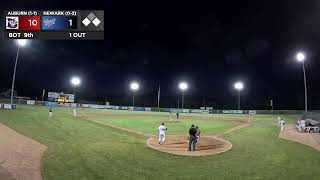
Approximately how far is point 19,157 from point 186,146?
14569 millimetres

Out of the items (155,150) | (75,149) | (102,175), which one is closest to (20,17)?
(102,175)

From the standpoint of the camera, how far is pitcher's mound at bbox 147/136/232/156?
87.3ft

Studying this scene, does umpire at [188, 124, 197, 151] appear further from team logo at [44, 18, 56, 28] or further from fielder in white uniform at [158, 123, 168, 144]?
team logo at [44, 18, 56, 28]

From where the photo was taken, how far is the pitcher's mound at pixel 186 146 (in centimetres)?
2660

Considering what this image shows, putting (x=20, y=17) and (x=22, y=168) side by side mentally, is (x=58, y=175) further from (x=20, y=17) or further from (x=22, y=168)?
(x=20, y=17)

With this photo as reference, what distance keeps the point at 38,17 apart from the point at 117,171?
33.3 feet

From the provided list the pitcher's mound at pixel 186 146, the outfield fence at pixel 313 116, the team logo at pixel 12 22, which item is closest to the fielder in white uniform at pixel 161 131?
the pitcher's mound at pixel 186 146

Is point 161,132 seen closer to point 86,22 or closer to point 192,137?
point 192,137

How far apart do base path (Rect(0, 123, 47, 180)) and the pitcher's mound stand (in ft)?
32.8

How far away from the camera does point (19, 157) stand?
22.1 metres
